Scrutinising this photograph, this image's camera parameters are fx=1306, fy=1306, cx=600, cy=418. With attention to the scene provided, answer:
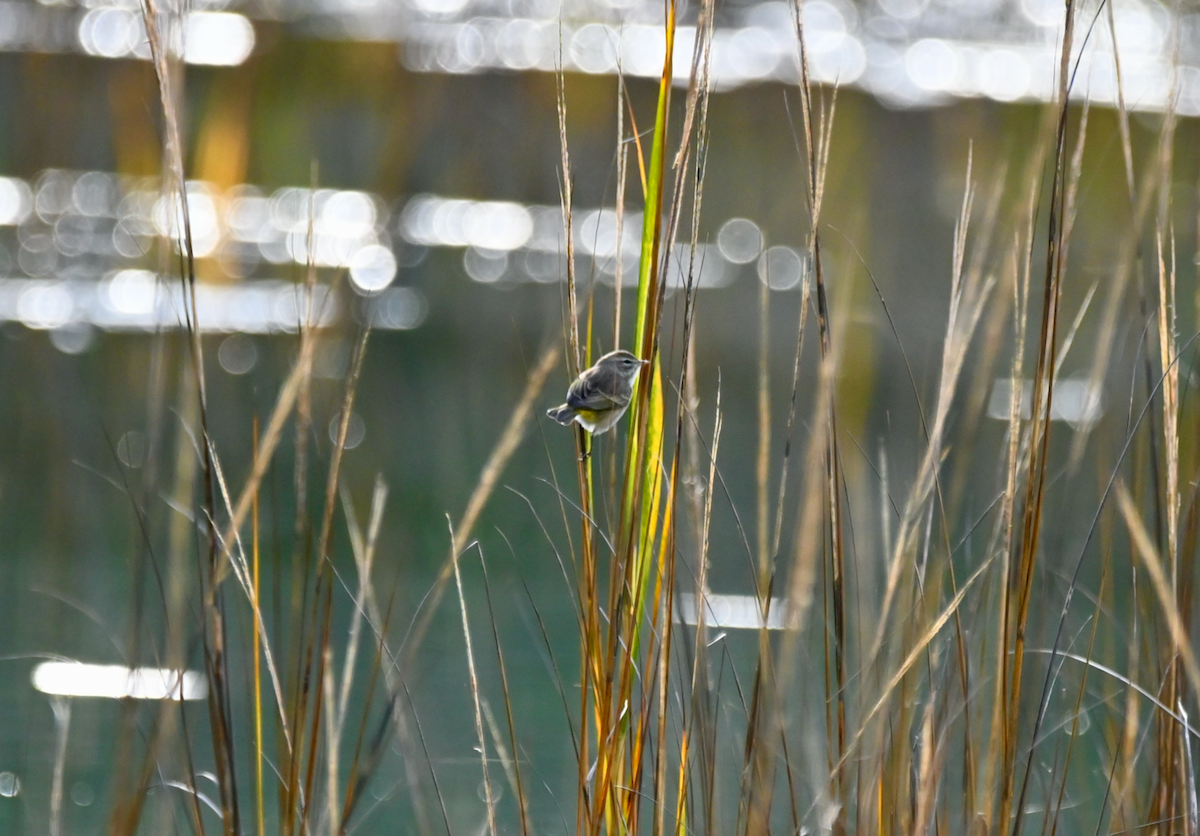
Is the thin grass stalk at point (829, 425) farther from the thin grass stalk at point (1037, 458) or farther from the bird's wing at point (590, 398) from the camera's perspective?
the bird's wing at point (590, 398)

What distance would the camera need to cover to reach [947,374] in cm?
89

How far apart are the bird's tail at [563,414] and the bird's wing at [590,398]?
0.12 feet

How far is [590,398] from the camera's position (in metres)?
1.29

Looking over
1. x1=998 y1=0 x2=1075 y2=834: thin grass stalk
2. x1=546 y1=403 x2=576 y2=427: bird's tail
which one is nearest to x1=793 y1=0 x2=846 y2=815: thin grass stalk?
x1=998 y1=0 x2=1075 y2=834: thin grass stalk

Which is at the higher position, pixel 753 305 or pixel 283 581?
pixel 753 305

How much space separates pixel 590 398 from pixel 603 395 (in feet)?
0.15

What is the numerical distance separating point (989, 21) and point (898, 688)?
5.48m

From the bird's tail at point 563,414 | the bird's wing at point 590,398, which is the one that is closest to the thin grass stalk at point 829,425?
the bird's wing at point 590,398

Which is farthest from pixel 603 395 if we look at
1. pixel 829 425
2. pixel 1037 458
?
pixel 1037 458

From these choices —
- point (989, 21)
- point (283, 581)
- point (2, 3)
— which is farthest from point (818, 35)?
point (283, 581)

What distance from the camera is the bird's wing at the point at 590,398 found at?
1.27 m

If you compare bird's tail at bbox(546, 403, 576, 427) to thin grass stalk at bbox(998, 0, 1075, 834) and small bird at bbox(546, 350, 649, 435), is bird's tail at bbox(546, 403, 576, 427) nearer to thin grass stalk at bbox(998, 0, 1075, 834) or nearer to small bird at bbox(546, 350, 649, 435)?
small bird at bbox(546, 350, 649, 435)

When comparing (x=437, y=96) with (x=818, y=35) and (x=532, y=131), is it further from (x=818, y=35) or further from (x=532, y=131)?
(x=818, y=35)

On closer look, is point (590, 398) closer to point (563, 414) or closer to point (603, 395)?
point (603, 395)
